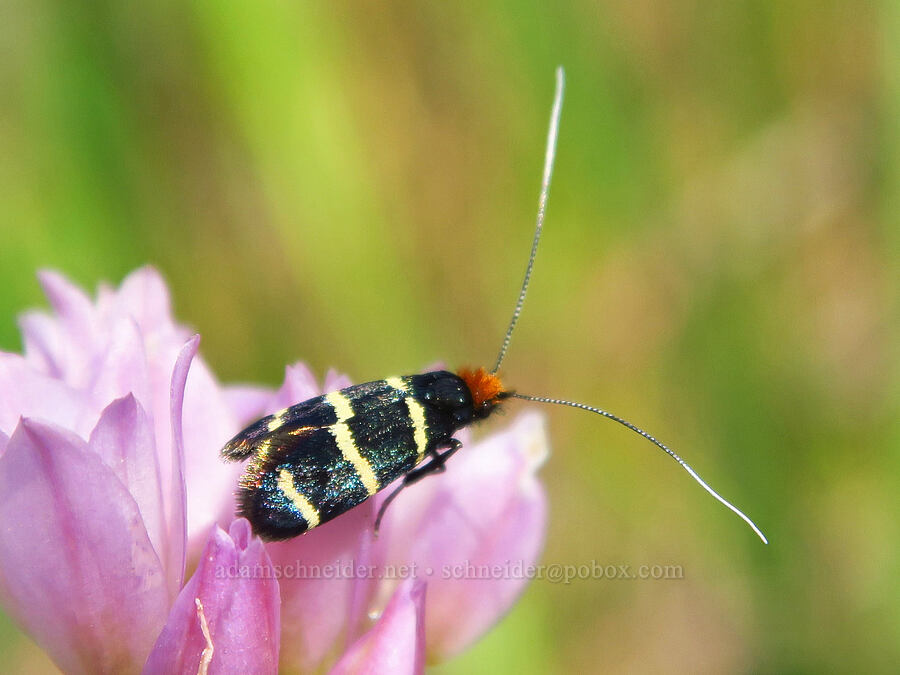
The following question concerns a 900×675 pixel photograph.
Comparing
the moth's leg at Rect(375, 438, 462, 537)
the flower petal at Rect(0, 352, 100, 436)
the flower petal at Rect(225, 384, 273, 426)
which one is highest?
the flower petal at Rect(0, 352, 100, 436)

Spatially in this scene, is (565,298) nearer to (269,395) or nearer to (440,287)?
(440,287)

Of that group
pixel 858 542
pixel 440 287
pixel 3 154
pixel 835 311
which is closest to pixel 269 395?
pixel 3 154

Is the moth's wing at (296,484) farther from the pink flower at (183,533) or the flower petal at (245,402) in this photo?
the flower petal at (245,402)

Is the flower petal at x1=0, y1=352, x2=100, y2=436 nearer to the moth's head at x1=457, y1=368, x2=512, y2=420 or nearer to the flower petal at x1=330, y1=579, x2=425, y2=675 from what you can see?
the flower petal at x1=330, y1=579, x2=425, y2=675

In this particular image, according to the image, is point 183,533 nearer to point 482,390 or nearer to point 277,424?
point 277,424

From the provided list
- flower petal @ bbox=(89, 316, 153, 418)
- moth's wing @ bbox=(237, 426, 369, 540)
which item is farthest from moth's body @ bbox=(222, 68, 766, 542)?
flower petal @ bbox=(89, 316, 153, 418)

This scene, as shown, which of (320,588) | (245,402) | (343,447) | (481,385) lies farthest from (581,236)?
(320,588)
